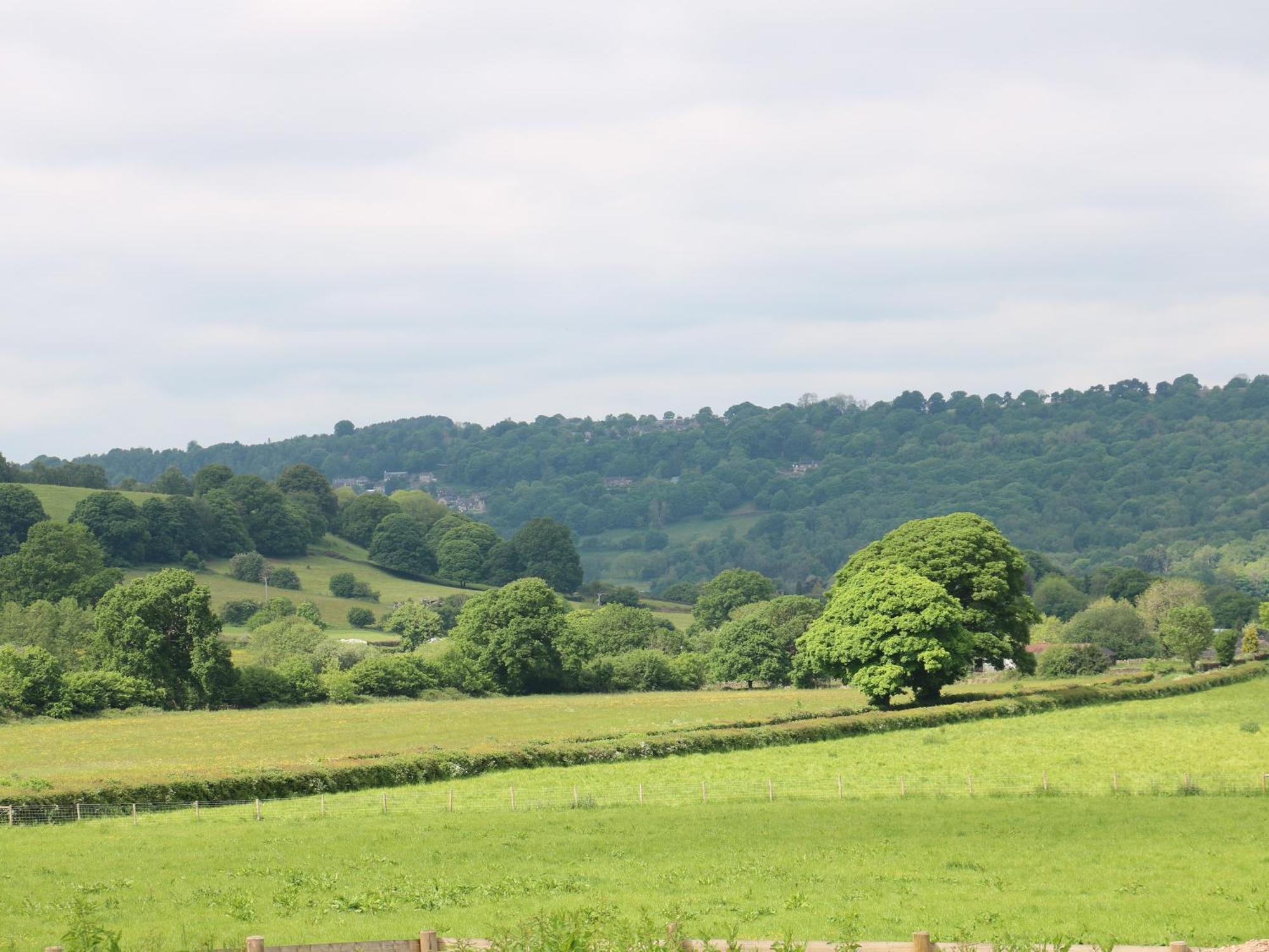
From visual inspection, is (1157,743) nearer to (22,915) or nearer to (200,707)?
(22,915)

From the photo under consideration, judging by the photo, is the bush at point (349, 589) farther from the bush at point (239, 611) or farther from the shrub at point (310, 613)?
the bush at point (239, 611)

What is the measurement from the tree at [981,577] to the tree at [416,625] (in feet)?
265

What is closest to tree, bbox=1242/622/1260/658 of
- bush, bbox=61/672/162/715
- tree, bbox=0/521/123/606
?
bush, bbox=61/672/162/715

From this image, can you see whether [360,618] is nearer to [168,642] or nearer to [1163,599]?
[168,642]

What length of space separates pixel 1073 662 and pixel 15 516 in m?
128

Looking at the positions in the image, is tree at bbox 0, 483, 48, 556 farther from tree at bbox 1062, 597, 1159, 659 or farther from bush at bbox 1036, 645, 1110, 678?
bush at bbox 1036, 645, 1110, 678

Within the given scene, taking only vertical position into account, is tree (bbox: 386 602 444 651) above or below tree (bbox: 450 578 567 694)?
below

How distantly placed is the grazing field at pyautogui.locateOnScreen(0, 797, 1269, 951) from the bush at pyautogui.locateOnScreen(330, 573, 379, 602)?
154714 mm

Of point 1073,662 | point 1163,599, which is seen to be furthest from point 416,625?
point 1163,599

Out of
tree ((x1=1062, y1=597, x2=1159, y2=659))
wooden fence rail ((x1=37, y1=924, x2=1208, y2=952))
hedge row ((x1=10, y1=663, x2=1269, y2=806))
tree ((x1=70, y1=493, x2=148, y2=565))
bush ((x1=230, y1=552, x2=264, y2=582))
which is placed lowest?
tree ((x1=1062, y1=597, x2=1159, y2=659))

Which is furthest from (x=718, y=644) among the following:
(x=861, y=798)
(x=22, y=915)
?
(x=22, y=915)

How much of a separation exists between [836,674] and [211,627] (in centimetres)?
4409

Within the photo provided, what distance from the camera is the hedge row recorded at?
46562 mm

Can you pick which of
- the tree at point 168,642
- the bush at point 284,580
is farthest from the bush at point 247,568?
the tree at point 168,642
